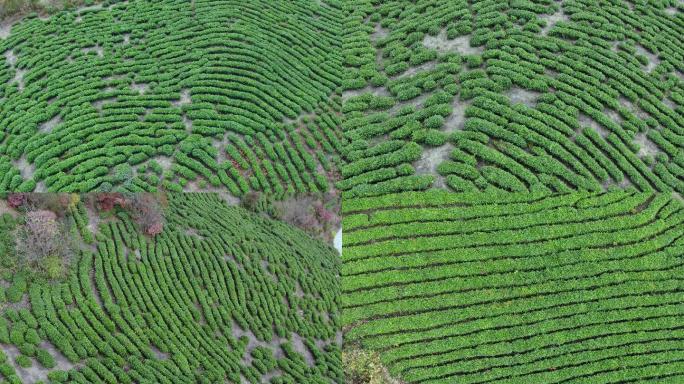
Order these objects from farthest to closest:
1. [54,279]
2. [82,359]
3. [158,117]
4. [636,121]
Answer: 1. [158,117]
2. [636,121]
3. [54,279]
4. [82,359]

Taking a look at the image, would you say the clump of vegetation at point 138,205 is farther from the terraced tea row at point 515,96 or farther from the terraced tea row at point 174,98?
the terraced tea row at point 515,96

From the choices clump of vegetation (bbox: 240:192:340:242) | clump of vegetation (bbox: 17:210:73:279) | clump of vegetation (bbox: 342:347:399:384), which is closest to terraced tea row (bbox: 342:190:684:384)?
clump of vegetation (bbox: 342:347:399:384)

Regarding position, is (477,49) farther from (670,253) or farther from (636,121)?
(670,253)

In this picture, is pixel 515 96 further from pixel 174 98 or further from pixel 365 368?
pixel 174 98

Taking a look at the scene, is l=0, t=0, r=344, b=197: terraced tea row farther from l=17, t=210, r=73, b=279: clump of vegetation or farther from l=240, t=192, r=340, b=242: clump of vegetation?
l=17, t=210, r=73, b=279: clump of vegetation

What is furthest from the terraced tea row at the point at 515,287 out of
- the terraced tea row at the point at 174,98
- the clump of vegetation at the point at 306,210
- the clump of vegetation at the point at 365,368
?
the terraced tea row at the point at 174,98

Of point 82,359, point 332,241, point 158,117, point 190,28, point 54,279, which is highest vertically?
point 190,28

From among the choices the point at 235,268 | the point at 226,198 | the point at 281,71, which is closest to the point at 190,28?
the point at 281,71
